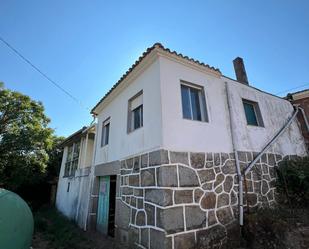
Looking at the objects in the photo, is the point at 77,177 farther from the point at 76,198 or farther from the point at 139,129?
the point at 139,129

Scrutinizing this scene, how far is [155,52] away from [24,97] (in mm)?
14571

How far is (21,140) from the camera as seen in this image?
13.6 meters

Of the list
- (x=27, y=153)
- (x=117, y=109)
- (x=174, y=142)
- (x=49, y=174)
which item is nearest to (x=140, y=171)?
(x=174, y=142)

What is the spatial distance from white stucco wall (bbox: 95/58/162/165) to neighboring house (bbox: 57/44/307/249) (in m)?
0.03

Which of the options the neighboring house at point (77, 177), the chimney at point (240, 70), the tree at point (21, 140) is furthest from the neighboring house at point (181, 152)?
the tree at point (21, 140)

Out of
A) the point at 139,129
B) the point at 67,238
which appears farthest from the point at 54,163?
the point at 139,129

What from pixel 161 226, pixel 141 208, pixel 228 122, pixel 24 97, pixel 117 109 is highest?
pixel 24 97

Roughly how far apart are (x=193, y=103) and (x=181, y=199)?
9.94 feet

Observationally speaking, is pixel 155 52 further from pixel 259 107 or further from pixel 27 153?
pixel 27 153

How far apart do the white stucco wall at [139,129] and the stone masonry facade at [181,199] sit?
431 millimetres

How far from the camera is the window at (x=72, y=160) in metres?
11.9

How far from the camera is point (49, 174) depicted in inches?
692

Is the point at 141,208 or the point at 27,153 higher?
the point at 27,153

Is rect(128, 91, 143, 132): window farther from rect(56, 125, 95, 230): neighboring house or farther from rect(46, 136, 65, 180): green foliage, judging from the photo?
rect(46, 136, 65, 180): green foliage
